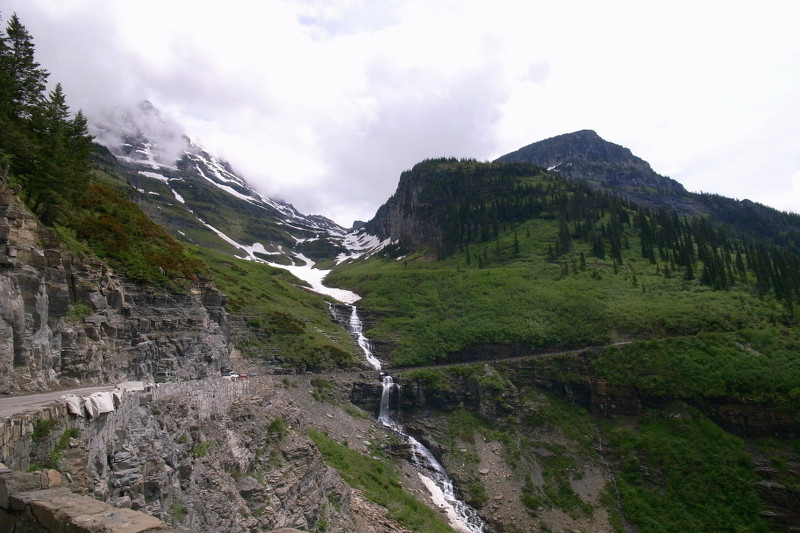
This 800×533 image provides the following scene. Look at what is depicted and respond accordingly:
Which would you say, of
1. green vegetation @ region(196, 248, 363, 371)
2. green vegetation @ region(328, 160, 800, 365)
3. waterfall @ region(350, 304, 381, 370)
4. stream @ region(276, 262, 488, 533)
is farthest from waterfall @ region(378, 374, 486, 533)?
green vegetation @ region(328, 160, 800, 365)

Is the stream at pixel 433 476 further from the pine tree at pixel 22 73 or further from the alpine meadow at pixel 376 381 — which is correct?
the pine tree at pixel 22 73

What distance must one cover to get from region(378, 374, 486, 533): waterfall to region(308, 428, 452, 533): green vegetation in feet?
11.4

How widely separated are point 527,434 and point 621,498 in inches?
477

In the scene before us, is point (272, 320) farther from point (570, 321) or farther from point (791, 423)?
point (791, 423)

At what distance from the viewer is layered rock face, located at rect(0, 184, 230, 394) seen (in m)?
20.7

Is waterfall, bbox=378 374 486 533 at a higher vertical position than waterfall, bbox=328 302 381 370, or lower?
lower

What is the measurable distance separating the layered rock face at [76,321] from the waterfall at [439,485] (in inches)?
1042

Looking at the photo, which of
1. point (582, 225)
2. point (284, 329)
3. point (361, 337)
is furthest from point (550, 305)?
point (582, 225)

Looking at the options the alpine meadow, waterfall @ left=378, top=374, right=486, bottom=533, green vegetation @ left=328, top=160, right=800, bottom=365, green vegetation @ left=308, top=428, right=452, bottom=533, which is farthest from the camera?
green vegetation @ left=328, top=160, right=800, bottom=365

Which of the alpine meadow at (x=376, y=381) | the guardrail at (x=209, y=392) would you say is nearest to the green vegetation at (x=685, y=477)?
the alpine meadow at (x=376, y=381)

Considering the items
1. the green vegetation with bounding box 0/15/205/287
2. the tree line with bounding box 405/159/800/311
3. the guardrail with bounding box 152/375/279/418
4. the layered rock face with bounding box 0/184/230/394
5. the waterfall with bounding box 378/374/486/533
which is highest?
the tree line with bounding box 405/159/800/311

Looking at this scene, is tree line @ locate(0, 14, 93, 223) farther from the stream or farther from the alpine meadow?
the stream

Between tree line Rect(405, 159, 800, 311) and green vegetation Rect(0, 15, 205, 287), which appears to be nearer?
green vegetation Rect(0, 15, 205, 287)

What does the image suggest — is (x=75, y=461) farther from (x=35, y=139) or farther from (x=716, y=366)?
(x=716, y=366)
